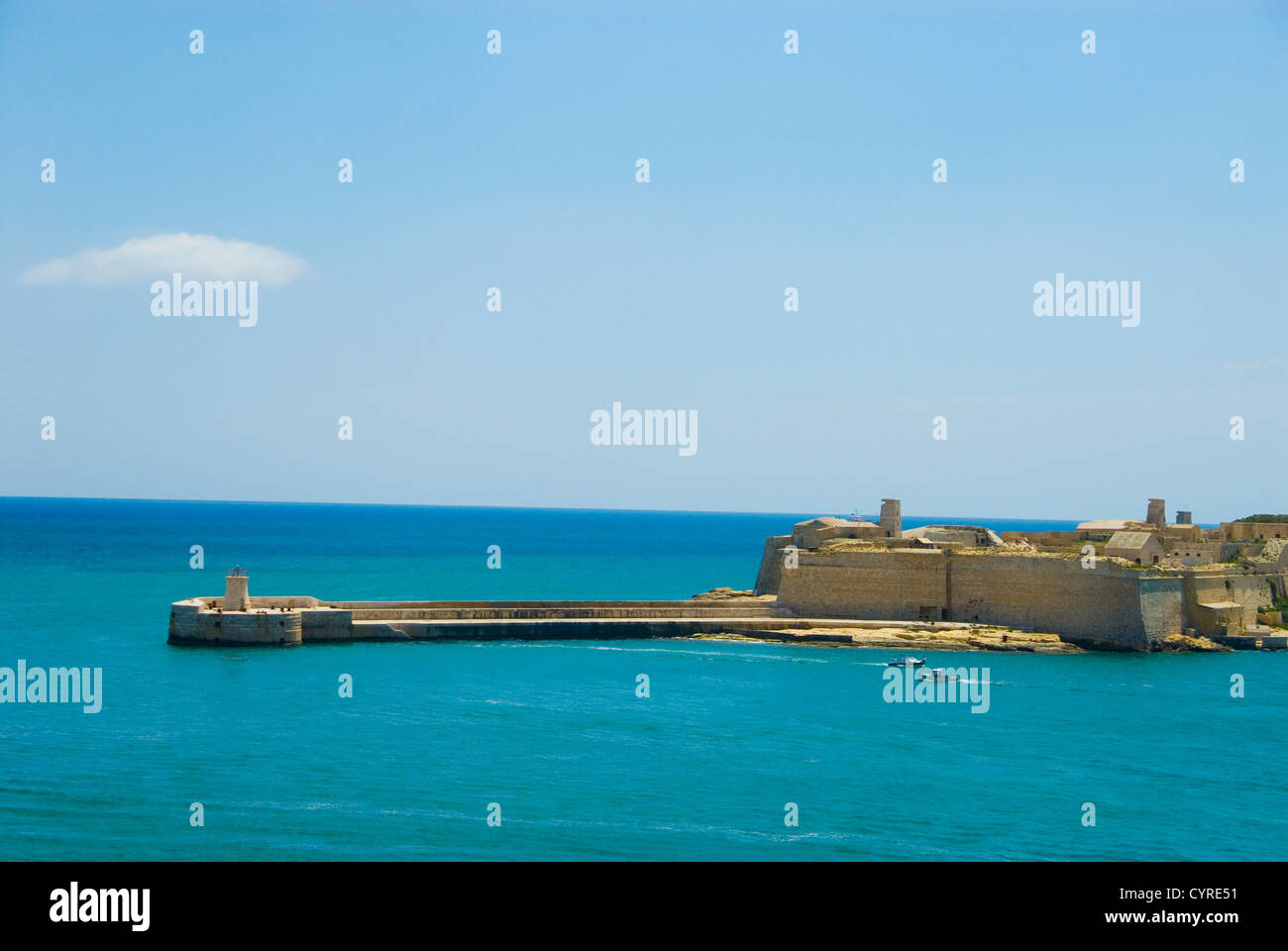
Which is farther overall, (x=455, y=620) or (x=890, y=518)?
(x=890, y=518)

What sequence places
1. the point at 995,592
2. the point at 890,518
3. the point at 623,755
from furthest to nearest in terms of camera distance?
the point at 890,518, the point at 995,592, the point at 623,755

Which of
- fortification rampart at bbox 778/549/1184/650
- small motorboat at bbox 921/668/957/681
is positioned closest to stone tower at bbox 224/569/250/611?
fortification rampart at bbox 778/549/1184/650

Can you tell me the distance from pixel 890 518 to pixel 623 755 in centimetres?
2902

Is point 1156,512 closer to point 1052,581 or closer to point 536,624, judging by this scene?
point 1052,581

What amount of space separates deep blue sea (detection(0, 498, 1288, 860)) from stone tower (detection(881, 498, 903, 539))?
1040 cm

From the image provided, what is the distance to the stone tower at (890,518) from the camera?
→ 54.0m

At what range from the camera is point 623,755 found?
2762 centimetres

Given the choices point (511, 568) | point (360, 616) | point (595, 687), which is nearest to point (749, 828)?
point (595, 687)

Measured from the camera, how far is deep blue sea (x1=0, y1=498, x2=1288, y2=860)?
845 inches
